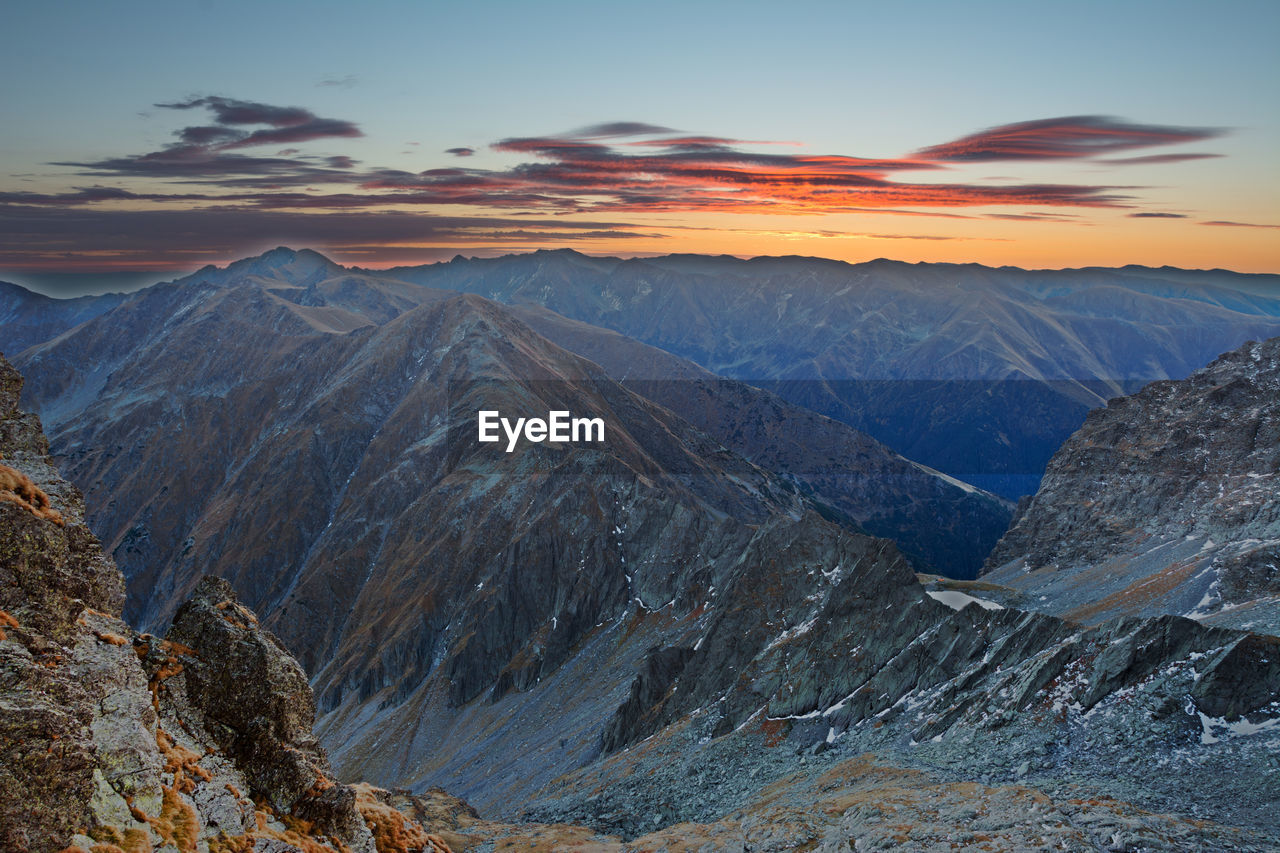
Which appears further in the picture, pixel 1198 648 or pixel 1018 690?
pixel 1018 690

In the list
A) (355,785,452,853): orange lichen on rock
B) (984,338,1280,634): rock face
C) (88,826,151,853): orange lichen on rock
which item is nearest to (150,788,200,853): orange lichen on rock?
(88,826,151,853): orange lichen on rock

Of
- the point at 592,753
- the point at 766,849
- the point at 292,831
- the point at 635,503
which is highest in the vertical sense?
the point at 292,831

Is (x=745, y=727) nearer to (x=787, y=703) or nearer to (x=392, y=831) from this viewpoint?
(x=787, y=703)

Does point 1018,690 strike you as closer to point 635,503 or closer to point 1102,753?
point 1102,753

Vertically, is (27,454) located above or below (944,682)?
above

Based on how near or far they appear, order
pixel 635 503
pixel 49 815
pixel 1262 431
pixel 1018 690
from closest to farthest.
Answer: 1. pixel 49 815
2. pixel 1018 690
3. pixel 1262 431
4. pixel 635 503

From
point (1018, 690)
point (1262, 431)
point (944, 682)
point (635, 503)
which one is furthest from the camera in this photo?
point (635, 503)

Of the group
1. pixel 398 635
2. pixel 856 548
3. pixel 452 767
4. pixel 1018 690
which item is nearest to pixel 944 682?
pixel 1018 690
